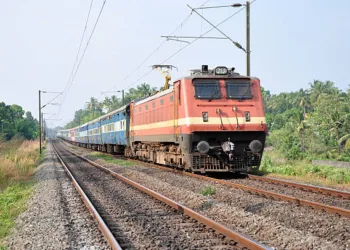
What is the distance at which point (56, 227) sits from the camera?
7.79m

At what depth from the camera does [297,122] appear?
206 feet

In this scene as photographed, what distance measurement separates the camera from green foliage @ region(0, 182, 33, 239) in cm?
854

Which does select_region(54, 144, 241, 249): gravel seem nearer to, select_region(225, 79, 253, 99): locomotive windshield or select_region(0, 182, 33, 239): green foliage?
select_region(0, 182, 33, 239): green foliage

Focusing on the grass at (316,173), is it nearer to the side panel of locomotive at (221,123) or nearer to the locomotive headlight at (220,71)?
the side panel of locomotive at (221,123)

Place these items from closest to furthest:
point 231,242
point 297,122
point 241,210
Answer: point 231,242
point 241,210
point 297,122

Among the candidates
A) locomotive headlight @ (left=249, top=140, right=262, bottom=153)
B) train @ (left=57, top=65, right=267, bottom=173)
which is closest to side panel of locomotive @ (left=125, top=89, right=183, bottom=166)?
train @ (left=57, top=65, right=267, bottom=173)

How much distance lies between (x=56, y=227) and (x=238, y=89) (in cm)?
879

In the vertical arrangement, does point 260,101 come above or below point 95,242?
above

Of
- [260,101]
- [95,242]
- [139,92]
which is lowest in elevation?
[95,242]

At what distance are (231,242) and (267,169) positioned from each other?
36.2ft

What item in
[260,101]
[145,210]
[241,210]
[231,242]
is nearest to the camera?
[231,242]

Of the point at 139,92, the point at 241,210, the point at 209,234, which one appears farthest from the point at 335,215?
the point at 139,92

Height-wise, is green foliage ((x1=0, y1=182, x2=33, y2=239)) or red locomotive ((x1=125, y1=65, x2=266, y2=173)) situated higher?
red locomotive ((x1=125, y1=65, x2=266, y2=173))

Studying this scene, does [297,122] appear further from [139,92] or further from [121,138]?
[139,92]
